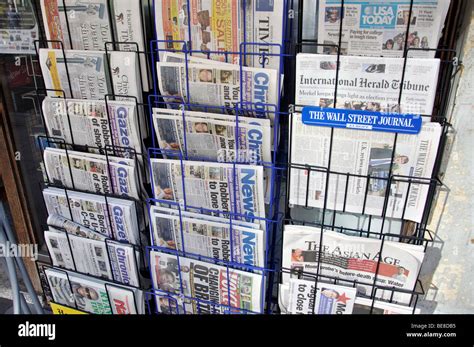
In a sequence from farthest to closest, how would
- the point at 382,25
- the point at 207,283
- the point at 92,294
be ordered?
1. the point at 92,294
2. the point at 207,283
3. the point at 382,25

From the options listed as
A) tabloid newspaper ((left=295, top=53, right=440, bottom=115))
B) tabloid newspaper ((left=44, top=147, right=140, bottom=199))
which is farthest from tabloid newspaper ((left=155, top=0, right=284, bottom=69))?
tabloid newspaper ((left=44, top=147, right=140, bottom=199))

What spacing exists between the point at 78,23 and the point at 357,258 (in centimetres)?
80

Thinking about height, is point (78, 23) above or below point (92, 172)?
above

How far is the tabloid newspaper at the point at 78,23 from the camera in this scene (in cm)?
86

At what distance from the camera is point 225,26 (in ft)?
2.57

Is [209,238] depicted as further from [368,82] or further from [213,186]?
[368,82]

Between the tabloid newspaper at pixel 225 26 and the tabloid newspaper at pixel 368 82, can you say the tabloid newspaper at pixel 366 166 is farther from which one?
the tabloid newspaper at pixel 225 26

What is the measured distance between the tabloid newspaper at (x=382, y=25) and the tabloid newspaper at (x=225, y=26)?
0.10 meters

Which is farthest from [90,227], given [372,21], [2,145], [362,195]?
[372,21]

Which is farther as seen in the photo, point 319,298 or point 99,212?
point 99,212

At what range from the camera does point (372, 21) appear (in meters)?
Answer: 0.72

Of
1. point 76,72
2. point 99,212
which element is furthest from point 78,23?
point 99,212
